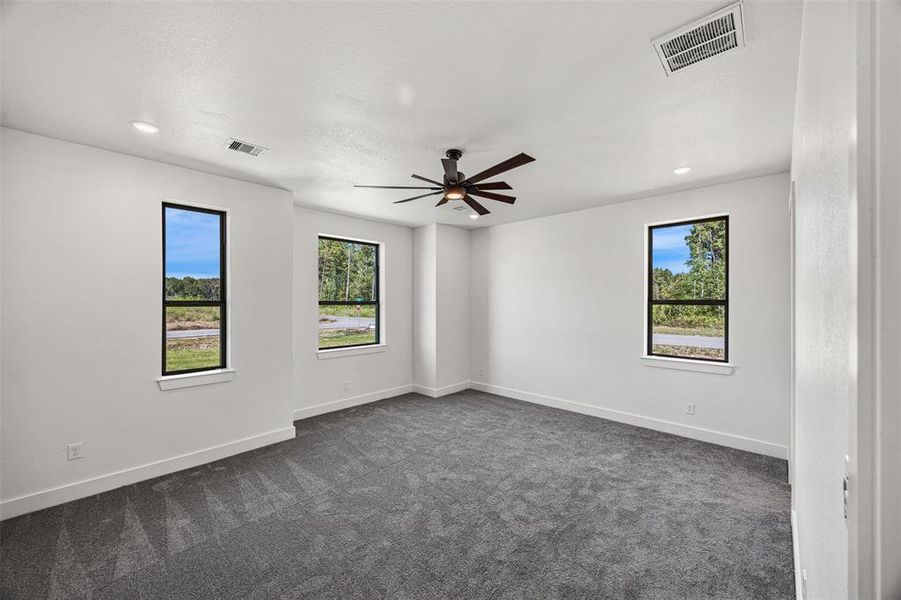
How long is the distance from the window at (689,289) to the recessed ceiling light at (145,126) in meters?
4.77

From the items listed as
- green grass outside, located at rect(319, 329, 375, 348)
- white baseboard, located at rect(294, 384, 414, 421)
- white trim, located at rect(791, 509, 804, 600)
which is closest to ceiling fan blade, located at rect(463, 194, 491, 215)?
green grass outside, located at rect(319, 329, 375, 348)

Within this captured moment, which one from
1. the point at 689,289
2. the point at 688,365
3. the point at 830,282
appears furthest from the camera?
the point at 689,289

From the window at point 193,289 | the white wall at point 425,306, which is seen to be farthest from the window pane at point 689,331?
the window at point 193,289

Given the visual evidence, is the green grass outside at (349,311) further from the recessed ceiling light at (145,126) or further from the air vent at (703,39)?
the air vent at (703,39)

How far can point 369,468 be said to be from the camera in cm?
351

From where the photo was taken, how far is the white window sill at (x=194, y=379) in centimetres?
345

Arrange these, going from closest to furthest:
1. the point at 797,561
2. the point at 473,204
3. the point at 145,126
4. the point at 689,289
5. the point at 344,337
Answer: the point at 797,561 → the point at 145,126 → the point at 473,204 → the point at 689,289 → the point at 344,337

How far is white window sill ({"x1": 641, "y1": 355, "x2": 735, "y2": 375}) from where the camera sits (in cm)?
405

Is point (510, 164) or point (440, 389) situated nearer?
point (510, 164)

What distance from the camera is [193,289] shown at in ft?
12.3

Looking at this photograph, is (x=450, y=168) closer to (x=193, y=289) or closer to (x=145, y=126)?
(x=145, y=126)

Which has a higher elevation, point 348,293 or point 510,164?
point 510,164

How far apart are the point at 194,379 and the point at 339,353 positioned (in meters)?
1.90

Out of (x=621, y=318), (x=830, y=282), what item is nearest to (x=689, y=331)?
(x=621, y=318)
